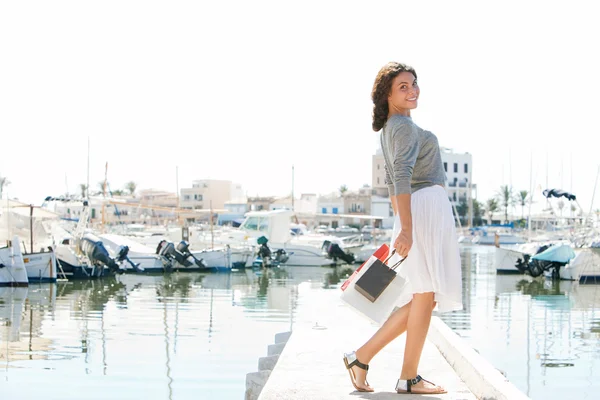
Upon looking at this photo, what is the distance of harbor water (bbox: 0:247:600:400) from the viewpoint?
923 centimetres

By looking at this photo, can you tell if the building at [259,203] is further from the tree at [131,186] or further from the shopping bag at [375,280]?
the shopping bag at [375,280]

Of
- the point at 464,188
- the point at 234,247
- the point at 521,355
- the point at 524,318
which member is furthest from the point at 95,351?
the point at 464,188

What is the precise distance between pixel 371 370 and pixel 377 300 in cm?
103

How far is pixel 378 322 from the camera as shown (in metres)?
4.85

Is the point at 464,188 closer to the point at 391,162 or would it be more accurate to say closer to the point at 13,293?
the point at 13,293

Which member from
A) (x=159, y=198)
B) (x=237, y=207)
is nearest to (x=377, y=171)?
(x=237, y=207)

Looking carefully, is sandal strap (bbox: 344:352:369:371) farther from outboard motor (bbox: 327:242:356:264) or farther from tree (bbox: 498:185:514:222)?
tree (bbox: 498:185:514:222)

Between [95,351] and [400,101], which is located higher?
[400,101]

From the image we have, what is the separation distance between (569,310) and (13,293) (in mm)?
14826

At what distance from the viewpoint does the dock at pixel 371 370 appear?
4.76 meters

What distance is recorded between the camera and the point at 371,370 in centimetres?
566

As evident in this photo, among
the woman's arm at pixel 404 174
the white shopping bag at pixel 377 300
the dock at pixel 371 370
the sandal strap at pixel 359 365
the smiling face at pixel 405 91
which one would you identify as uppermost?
the smiling face at pixel 405 91

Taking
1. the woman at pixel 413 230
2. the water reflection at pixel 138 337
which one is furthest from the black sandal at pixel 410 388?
the water reflection at pixel 138 337

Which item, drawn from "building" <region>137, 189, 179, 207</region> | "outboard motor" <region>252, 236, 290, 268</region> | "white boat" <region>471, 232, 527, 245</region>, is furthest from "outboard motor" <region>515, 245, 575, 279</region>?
"building" <region>137, 189, 179, 207</region>
